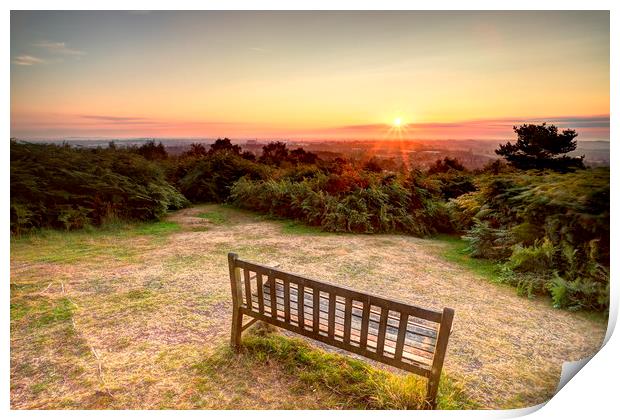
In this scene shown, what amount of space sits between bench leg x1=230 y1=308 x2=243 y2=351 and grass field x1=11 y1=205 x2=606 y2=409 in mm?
105

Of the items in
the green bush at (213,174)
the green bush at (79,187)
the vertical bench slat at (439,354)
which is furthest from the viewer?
the green bush at (213,174)

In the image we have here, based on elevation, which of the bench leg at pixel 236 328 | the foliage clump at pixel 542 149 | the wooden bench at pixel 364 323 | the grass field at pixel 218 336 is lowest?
the grass field at pixel 218 336

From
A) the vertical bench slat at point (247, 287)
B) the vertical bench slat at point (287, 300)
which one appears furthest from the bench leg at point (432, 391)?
the vertical bench slat at point (247, 287)

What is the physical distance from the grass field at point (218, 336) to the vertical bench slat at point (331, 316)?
44 centimetres

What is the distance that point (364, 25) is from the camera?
479 cm

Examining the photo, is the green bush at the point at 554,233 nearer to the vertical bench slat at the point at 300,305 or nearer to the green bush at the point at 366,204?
the green bush at the point at 366,204

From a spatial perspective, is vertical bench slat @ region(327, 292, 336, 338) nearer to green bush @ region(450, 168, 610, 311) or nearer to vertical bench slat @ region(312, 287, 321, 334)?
vertical bench slat @ region(312, 287, 321, 334)

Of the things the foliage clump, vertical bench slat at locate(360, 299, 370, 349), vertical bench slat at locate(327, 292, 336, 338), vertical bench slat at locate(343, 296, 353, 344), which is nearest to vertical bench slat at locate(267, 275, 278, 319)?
vertical bench slat at locate(327, 292, 336, 338)

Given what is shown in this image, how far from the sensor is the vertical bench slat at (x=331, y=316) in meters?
2.48

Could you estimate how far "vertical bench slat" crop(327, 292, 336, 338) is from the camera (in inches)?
97.7

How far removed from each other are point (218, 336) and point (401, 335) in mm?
1853

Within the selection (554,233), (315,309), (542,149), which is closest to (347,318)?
(315,309)
